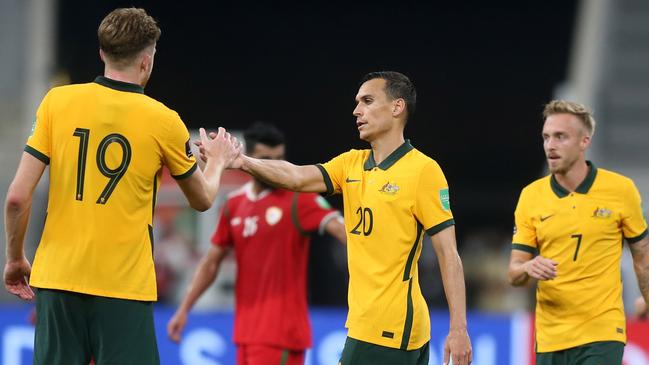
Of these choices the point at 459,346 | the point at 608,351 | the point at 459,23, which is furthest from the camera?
the point at 459,23

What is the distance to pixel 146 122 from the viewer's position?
207 inches

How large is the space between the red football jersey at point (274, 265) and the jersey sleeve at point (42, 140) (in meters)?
2.75

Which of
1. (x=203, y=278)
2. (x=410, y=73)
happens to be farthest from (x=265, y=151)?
(x=410, y=73)

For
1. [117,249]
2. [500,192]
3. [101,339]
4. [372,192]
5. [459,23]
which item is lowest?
[101,339]

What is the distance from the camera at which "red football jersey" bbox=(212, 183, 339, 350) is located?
7.68 m

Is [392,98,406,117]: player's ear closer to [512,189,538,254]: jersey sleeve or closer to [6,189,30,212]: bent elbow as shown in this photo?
[512,189,538,254]: jersey sleeve

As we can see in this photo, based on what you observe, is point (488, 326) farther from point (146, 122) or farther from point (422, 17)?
point (422, 17)

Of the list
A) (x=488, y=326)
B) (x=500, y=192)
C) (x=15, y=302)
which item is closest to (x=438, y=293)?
(x=500, y=192)

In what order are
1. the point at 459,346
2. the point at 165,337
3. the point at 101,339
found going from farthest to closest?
the point at 165,337 → the point at 459,346 → the point at 101,339

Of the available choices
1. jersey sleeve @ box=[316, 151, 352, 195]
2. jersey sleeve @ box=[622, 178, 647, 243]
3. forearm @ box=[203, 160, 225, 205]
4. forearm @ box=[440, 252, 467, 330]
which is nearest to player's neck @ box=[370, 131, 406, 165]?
jersey sleeve @ box=[316, 151, 352, 195]

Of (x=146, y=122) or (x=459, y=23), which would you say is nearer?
(x=146, y=122)

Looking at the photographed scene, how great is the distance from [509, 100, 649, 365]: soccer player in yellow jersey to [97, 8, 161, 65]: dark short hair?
2.62m

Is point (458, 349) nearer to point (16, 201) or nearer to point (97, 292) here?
point (97, 292)

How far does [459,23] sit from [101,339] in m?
15.1
